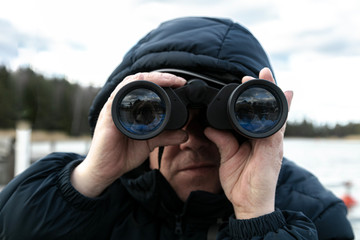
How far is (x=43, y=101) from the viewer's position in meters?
27.7

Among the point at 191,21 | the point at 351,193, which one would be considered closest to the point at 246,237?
the point at 191,21

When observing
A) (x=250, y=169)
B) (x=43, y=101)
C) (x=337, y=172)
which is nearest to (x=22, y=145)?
(x=250, y=169)

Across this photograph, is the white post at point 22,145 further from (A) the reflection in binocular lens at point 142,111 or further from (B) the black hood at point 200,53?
(A) the reflection in binocular lens at point 142,111

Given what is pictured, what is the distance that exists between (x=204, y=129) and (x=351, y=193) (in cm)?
353

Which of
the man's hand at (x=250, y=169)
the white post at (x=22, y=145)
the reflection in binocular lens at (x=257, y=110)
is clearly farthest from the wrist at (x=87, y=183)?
the white post at (x=22, y=145)

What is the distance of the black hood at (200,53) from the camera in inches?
48.3

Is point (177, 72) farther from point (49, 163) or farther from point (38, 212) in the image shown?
point (38, 212)

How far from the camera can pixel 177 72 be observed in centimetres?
129

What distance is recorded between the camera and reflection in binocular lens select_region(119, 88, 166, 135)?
1063mm

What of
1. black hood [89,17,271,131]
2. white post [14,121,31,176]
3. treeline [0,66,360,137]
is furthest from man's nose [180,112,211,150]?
treeline [0,66,360,137]

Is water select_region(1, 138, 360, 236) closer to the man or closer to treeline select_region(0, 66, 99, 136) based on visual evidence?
the man

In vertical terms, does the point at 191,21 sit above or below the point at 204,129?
above

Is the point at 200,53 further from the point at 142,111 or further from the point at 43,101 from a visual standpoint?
the point at 43,101

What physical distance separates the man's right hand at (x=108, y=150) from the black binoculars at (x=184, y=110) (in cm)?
4
